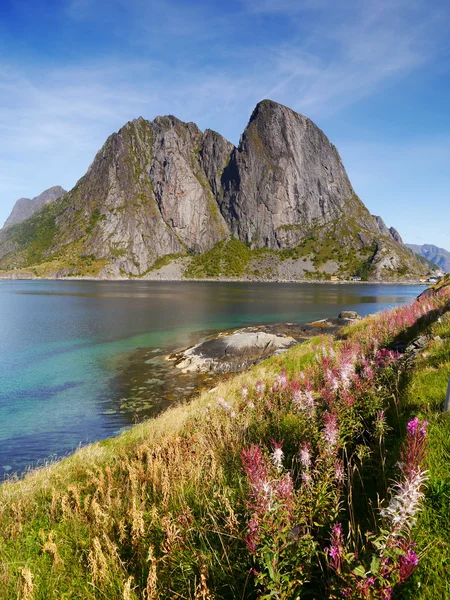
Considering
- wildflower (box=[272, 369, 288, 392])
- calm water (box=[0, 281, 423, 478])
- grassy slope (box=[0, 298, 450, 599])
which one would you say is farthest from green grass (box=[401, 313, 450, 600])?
calm water (box=[0, 281, 423, 478])

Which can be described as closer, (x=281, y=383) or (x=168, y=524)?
(x=168, y=524)

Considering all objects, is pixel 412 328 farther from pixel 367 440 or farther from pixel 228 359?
pixel 228 359

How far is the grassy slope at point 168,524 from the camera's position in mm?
3717

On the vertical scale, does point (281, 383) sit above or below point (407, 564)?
below

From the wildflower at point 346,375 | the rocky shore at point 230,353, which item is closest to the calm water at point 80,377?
the rocky shore at point 230,353

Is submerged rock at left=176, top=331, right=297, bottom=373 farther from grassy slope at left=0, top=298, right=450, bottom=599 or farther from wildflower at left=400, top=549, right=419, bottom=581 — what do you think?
wildflower at left=400, top=549, right=419, bottom=581

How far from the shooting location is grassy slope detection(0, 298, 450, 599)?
3.72 metres

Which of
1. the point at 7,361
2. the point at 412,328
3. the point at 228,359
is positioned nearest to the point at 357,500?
the point at 412,328

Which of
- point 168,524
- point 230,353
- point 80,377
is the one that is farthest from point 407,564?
point 230,353

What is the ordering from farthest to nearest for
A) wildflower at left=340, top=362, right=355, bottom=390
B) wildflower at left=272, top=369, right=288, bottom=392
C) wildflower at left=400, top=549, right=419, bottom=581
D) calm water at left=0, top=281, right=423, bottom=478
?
calm water at left=0, top=281, right=423, bottom=478 → wildflower at left=272, top=369, right=288, bottom=392 → wildflower at left=340, top=362, right=355, bottom=390 → wildflower at left=400, top=549, right=419, bottom=581

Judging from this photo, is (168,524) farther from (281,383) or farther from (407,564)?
(281,383)

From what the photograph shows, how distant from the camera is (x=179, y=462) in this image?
695cm

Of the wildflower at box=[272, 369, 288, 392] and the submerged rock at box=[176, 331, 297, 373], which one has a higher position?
the wildflower at box=[272, 369, 288, 392]

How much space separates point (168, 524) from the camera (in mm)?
4289
